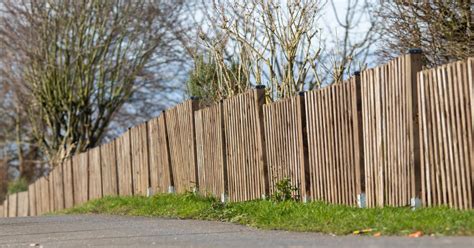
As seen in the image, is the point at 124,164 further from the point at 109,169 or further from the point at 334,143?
the point at 334,143


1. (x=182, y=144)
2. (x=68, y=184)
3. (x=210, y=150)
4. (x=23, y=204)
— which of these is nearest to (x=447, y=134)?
(x=210, y=150)

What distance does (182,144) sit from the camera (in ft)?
58.0

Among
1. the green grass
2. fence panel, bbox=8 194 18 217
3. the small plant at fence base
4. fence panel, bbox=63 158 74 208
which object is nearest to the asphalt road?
the green grass

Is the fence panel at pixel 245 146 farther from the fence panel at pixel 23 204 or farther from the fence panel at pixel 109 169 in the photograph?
the fence panel at pixel 23 204

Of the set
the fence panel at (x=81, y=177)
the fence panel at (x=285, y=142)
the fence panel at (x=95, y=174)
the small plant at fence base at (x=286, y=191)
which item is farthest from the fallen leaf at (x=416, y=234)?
the fence panel at (x=81, y=177)

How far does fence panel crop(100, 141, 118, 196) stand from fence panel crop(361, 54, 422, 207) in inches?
488

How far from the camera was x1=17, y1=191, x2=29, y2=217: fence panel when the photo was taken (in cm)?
3350

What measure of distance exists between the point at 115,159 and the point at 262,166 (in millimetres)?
9243

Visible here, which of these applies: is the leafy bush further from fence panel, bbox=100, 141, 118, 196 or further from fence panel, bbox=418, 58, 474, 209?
fence panel, bbox=418, 58, 474, 209

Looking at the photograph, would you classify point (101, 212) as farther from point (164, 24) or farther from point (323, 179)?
point (164, 24)

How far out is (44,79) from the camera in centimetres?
3209

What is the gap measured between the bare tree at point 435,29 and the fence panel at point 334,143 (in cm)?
245

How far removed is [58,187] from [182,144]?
40.3 feet

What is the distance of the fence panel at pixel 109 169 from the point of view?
23.0 m
